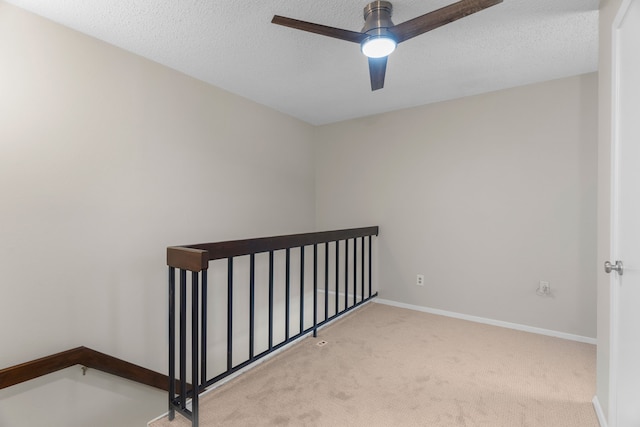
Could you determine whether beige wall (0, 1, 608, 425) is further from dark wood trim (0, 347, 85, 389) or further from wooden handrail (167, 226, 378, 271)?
wooden handrail (167, 226, 378, 271)

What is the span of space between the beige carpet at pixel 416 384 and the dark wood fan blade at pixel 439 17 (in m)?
2.03

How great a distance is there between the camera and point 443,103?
3.16 meters

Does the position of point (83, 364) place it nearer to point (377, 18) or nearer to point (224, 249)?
point (224, 249)

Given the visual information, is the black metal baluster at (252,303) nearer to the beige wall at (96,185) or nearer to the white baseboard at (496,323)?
the beige wall at (96,185)

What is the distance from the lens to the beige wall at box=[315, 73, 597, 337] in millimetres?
2564

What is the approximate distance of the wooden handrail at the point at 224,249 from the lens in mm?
1475

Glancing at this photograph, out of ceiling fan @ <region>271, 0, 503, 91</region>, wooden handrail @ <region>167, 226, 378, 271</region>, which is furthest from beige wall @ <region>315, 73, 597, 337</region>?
ceiling fan @ <region>271, 0, 503, 91</region>

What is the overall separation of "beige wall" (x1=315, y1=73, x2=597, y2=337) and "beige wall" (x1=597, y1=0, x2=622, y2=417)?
1131 mm

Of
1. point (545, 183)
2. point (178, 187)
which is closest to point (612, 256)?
point (545, 183)

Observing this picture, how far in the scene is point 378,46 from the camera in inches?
63.6

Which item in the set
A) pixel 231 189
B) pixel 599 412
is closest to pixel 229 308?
pixel 231 189

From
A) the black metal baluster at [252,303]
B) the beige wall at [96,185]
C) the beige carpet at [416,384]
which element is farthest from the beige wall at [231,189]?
the black metal baluster at [252,303]

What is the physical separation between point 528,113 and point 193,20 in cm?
284

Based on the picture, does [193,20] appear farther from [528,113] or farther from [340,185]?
[528,113]
